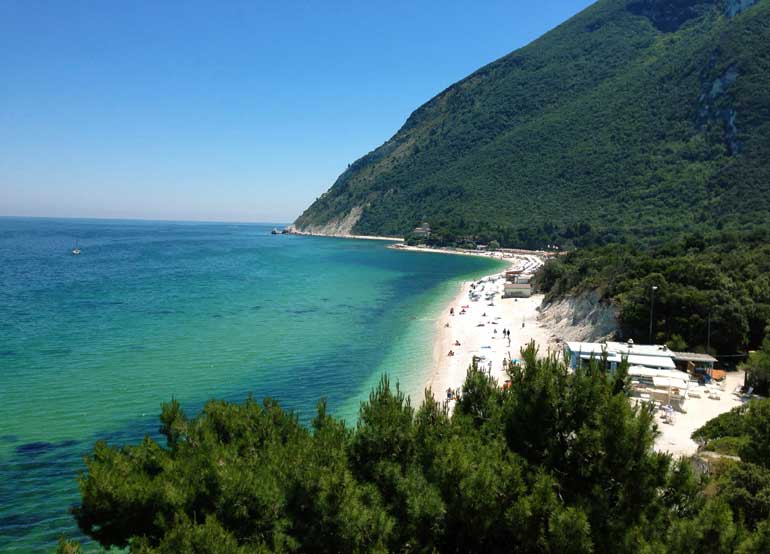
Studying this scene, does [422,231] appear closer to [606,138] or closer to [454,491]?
[606,138]

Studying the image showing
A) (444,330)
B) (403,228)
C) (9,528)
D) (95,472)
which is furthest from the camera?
(403,228)

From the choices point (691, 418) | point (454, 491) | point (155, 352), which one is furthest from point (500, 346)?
point (454, 491)

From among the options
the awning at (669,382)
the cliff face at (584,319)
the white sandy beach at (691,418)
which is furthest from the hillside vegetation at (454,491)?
the cliff face at (584,319)

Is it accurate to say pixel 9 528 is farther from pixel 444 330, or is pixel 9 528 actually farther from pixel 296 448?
pixel 444 330

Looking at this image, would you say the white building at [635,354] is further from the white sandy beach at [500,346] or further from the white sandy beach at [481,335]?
the white sandy beach at [481,335]

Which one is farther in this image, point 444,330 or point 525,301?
point 525,301

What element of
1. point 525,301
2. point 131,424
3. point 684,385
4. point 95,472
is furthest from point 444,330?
point 95,472
